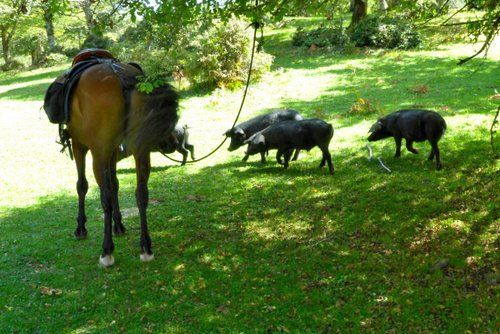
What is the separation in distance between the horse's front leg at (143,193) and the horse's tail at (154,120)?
7.7 inches

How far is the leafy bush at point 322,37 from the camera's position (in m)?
29.2

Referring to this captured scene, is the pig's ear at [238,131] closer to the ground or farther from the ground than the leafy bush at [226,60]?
closer to the ground

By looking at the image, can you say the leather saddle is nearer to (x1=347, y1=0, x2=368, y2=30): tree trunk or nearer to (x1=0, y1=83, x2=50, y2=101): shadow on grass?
(x1=0, y1=83, x2=50, y2=101): shadow on grass

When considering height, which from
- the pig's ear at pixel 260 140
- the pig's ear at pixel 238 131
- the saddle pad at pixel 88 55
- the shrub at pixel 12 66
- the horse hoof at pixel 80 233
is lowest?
the shrub at pixel 12 66

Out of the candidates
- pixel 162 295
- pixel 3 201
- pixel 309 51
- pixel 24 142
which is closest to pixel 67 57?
pixel 309 51

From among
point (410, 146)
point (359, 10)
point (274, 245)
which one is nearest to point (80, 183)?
point (274, 245)

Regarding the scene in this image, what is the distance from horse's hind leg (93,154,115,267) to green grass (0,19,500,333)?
7.8 inches

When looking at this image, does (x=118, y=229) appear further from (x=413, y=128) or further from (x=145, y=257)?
(x=413, y=128)

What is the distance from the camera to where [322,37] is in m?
30.1

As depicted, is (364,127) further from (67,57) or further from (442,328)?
(67,57)

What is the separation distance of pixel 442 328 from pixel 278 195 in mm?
5051

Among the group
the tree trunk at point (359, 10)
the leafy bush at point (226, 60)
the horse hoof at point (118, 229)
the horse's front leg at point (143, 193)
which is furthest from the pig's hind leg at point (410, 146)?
the tree trunk at point (359, 10)

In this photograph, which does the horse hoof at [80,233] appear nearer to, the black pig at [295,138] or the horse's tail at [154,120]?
the horse's tail at [154,120]

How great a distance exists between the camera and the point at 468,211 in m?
7.75
